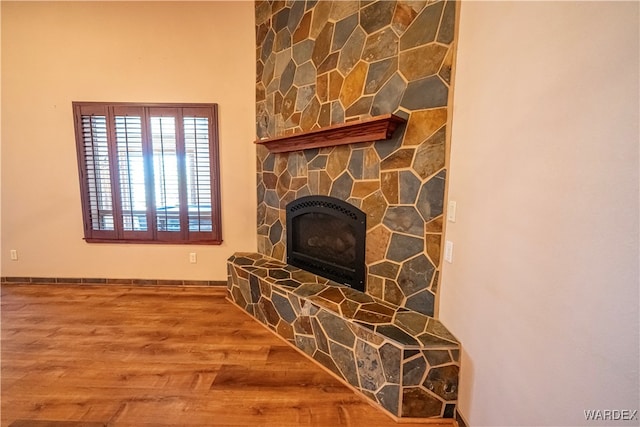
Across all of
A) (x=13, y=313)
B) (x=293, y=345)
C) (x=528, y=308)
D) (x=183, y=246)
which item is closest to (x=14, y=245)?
(x=13, y=313)

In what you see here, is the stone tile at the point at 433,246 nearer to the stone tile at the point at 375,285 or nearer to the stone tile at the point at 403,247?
the stone tile at the point at 403,247

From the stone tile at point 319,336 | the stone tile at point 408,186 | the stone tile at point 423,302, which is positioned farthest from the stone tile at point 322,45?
the stone tile at point 319,336

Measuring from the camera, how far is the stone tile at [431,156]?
4.94ft

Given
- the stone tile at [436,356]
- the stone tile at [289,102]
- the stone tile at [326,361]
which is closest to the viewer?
the stone tile at [436,356]

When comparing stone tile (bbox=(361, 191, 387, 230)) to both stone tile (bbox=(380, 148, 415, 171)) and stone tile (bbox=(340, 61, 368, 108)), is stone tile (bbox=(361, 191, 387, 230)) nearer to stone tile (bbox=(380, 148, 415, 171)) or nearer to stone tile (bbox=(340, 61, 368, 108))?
stone tile (bbox=(380, 148, 415, 171))

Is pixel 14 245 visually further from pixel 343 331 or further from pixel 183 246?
pixel 343 331

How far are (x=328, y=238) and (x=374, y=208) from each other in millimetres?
581

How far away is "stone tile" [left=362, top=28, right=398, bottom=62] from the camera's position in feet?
5.56

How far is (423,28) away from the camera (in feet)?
5.07

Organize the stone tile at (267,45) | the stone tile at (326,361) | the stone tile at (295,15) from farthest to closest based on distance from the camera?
the stone tile at (267,45)
the stone tile at (295,15)
the stone tile at (326,361)

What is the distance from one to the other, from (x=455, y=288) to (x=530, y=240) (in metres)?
0.60

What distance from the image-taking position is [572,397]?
0.77 m

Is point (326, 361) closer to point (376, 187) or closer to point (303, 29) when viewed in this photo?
point (376, 187)

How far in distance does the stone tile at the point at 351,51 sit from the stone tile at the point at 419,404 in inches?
88.6
